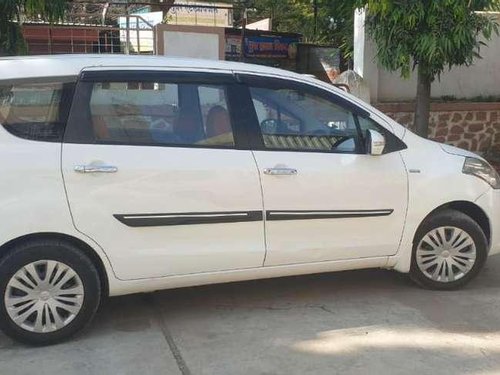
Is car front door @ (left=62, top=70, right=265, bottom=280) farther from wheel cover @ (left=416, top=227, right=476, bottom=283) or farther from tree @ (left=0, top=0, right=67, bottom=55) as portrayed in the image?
tree @ (left=0, top=0, right=67, bottom=55)

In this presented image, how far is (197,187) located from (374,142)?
1298mm

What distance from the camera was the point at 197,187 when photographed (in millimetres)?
4125

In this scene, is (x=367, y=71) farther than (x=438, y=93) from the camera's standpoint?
No

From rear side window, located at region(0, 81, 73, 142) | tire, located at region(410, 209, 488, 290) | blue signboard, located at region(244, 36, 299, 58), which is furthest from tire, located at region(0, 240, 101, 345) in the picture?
blue signboard, located at region(244, 36, 299, 58)

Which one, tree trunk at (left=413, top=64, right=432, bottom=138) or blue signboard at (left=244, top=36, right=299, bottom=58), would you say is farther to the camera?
blue signboard at (left=244, top=36, right=299, bottom=58)

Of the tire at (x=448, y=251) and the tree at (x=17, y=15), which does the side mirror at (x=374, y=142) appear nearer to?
the tire at (x=448, y=251)

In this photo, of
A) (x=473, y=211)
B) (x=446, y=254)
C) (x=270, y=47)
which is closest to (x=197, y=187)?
(x=446, y=254)

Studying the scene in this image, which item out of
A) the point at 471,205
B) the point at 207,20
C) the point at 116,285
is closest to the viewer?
the point at 116,285

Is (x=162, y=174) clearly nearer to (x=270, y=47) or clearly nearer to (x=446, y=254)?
(x=446, y=254)

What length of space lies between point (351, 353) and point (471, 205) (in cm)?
175

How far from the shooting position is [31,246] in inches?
151

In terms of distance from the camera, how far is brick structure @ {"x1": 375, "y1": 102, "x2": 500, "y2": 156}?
1015 centimetres

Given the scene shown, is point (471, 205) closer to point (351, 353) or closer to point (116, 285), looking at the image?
point (351, 353)

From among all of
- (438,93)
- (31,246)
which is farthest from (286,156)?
(438,93)
